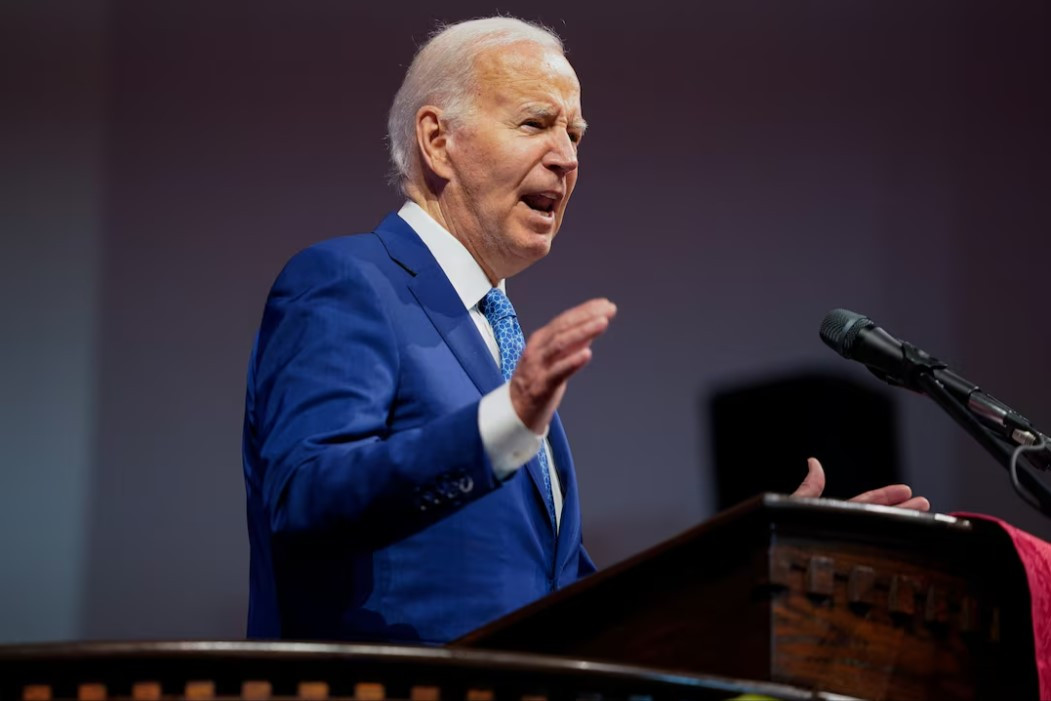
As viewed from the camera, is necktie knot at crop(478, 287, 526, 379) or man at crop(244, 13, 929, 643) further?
necktie knot at crop(478, 287, 526, 379)

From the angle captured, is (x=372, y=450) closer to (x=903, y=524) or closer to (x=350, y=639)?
(x=350, y=639)

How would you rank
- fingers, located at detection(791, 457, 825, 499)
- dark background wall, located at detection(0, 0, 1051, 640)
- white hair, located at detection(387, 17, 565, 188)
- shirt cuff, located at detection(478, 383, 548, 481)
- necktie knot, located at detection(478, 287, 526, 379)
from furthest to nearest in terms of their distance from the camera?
dark background wall, located at detection(0, 0, 1051, 640) → white hair, located at detection(387, 17, 565, 188) → necktie knot, located at detection(478, 287, 526, 379) → fingers, located at detection(791, 457, 825, 499) → shirt cuff, located at detection(478, 383, 548, 481)

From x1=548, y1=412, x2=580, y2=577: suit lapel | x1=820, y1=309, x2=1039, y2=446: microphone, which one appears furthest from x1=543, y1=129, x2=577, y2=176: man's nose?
x1=820, y1=309, x2=1039, y2=446: microphone

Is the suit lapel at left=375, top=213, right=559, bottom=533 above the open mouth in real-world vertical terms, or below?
below

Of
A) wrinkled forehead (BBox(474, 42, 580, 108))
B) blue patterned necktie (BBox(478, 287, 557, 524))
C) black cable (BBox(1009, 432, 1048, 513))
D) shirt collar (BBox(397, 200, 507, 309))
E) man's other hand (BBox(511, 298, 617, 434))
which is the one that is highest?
wrinkled forehead (BBox(474, 42, 580, 108))

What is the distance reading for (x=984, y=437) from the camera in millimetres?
1539

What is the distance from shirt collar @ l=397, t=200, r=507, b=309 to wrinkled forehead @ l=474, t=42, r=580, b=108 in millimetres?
231

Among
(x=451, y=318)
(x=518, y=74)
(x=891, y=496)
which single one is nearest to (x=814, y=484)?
(x=891, y=496)

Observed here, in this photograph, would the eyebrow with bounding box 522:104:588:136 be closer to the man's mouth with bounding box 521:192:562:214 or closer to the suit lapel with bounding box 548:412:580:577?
the man's mouth with bounding box 521:192:562:214

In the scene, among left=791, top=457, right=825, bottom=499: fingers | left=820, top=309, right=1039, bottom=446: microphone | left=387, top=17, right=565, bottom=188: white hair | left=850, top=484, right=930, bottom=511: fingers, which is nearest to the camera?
left=820, top=309, right=1039, bottom=446: microphone

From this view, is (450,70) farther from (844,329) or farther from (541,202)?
(844,329)

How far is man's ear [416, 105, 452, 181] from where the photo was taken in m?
2.18

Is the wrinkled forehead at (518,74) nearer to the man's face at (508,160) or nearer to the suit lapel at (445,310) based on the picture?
the man's face at (508,160)

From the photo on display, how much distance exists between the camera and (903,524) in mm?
1311
